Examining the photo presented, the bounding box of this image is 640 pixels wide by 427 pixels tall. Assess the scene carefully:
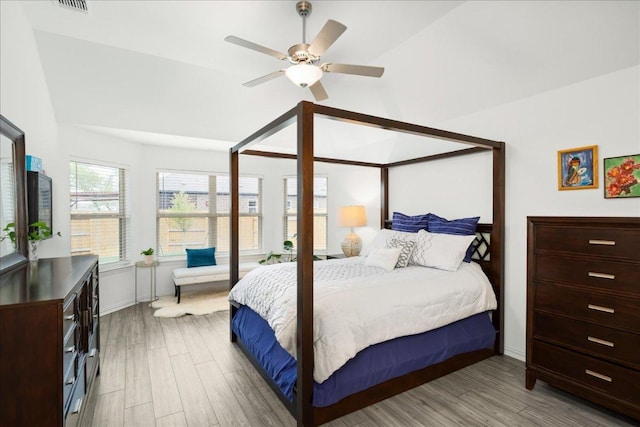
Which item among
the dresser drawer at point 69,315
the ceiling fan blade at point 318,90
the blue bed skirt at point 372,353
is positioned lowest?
the blue bed skirt at point 372,353

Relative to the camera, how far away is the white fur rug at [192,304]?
14.5 ft

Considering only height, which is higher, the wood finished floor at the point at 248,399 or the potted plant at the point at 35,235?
the potted plant at the point at 35,235

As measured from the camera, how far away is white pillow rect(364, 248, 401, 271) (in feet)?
10.7

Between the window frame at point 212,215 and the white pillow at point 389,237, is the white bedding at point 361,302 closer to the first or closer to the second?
the white pillow at point 389,237

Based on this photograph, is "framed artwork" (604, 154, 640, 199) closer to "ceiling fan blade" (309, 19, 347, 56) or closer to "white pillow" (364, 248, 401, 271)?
"white pillow" (364, 248, 401, 271)

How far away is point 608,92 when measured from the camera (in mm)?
2525

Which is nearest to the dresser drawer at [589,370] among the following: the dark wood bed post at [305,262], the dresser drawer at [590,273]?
the dresser drawer at [590,273]

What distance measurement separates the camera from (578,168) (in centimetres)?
268

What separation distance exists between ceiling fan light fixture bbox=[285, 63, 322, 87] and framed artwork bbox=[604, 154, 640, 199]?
2381 mm

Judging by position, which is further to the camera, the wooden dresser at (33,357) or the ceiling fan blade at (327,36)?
the ceiling fan blade at (327,36)

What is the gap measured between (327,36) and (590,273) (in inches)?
94.3

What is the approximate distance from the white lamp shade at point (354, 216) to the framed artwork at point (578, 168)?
8.32ft

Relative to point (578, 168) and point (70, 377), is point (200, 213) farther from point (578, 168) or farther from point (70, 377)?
Answer: point (578, 168)

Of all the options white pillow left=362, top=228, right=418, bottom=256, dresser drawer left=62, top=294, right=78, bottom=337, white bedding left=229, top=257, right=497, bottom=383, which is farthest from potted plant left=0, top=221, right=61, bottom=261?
white pillow left=362, top=228, right=418, bottom=256
